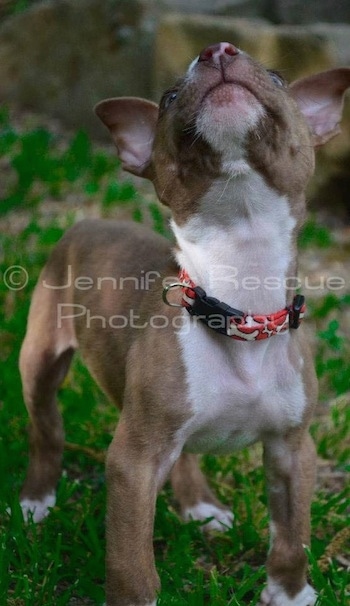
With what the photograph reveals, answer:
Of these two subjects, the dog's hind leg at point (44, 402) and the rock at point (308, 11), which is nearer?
the dog's hind leg at point (44, 402)

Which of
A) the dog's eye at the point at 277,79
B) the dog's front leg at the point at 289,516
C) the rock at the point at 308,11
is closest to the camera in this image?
the dog's eye at the point at 277,79

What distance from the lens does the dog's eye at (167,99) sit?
2.80 m

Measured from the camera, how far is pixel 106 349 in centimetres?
327

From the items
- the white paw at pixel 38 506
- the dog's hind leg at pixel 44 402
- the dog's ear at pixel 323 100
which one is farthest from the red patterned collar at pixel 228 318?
the white paw at pixel 38 506

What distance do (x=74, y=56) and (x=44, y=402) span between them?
4529 mm

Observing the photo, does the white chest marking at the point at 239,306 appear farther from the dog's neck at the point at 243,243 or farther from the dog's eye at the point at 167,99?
the dog's eye at the point at 167,99

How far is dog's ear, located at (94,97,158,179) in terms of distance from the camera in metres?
3.17

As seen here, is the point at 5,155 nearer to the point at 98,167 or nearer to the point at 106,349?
the point at 98,167

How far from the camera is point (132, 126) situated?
3225mm

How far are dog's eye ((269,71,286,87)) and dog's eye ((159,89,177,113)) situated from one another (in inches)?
11.5

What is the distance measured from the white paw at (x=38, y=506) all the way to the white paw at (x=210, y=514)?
530 mm

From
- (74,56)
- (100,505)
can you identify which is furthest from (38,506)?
(74,56)

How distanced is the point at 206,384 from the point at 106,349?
651 millimetres

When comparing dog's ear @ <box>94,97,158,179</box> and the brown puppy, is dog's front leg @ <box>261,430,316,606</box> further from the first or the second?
dog's ear @ <box>94,97,158,179</box>
